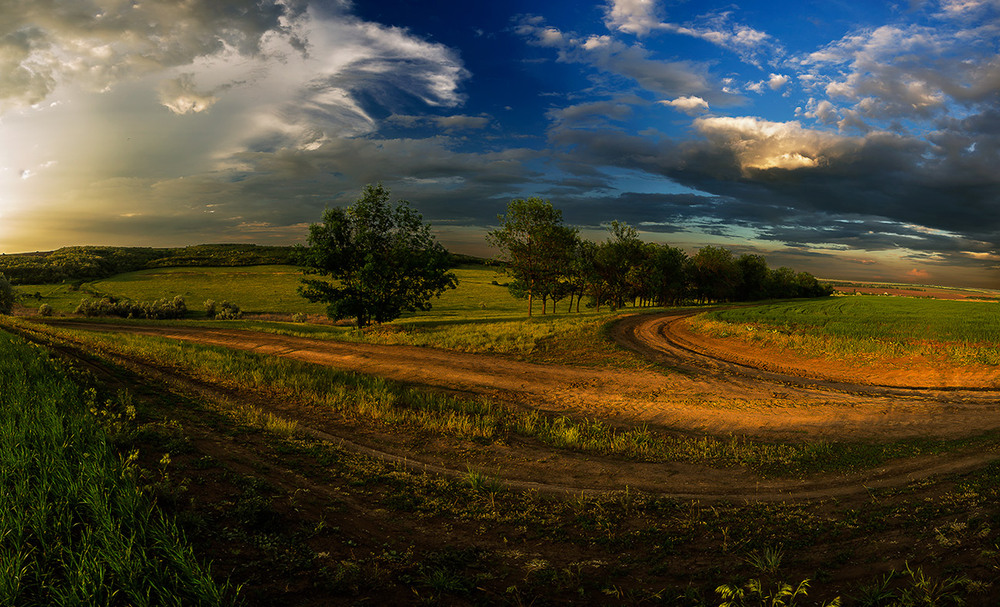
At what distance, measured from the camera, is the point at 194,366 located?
18234 mm

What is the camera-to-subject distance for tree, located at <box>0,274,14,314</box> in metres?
53.6

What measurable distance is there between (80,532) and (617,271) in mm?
69936

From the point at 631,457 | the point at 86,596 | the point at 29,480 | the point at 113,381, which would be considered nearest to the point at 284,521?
the point at 86,596

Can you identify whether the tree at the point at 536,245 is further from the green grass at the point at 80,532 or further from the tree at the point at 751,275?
the tree at the point at 751,275

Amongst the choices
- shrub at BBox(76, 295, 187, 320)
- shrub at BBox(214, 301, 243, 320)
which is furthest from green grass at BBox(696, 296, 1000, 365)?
shrub at BBox(76, 295, 187, 320)

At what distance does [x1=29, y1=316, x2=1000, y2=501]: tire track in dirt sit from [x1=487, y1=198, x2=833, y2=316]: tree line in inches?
804

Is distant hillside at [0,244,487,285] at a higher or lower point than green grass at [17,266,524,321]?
higher

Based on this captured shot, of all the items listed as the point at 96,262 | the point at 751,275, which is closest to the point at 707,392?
the point at 751,275

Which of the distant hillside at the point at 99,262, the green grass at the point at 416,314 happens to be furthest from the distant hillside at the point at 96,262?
the green grass at the point at 416,314

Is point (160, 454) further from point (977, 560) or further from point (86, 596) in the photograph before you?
point (977, 560)

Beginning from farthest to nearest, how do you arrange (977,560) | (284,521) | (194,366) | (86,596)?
(194,366)
(284,521)
(977,560)
(86,596)

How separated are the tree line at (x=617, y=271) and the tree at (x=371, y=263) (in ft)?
49.2

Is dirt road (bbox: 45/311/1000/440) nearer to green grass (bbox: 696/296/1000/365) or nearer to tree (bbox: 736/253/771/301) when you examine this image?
Answer: green grass (bbox: 696/296/1000/365)

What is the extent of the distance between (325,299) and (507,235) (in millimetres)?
21929
